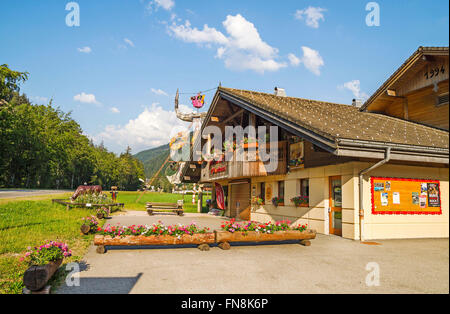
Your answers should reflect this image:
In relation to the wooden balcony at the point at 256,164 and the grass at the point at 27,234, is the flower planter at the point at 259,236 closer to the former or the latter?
the grass at the point at 27,234

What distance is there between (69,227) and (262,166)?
875cm

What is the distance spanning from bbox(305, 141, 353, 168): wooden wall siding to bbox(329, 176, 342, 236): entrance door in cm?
66

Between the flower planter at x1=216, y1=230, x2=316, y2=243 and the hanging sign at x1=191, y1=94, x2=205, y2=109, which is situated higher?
the hanging sign at x1=191, y1=94, x2=205, y2=109

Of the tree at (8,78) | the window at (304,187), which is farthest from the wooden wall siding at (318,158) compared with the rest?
the tree at (8,78)

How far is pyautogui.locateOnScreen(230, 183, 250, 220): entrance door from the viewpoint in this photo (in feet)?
63.0

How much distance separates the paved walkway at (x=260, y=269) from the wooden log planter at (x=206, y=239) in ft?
0.80

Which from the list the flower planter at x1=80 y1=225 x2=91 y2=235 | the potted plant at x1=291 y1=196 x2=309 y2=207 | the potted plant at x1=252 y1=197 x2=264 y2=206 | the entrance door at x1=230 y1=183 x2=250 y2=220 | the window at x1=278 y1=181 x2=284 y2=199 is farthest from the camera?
the entrance door at x1=230 y1=183 x2=250 y2=220

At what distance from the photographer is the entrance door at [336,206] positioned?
1126 cm

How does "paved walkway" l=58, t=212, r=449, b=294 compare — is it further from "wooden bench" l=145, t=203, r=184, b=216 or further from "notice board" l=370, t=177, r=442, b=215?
"wooden bench" l=145, t=203, r=184, b=216

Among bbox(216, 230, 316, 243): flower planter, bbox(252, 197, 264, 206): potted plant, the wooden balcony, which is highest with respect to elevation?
the wooden balcony

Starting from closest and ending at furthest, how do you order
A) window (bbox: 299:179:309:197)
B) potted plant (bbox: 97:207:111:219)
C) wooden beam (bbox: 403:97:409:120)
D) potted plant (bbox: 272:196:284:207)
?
wooden beam (bbox: 403:97:409:120) → window (bbox: 299:179:309:197) → potted plant (bbox: 272:196:284:207) → potted plant (bbox: 97:207:111:219)

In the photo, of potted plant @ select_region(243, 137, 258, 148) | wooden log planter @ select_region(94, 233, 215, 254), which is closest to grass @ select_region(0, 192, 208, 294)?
wooden log planter @ select_region(94, 233, 215, 254)

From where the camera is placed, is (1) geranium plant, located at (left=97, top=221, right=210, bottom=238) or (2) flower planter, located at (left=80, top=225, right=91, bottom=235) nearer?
(1) geranium plant, located at (left=97, top=221, right=210, bottom=238)

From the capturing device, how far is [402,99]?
351 inches
